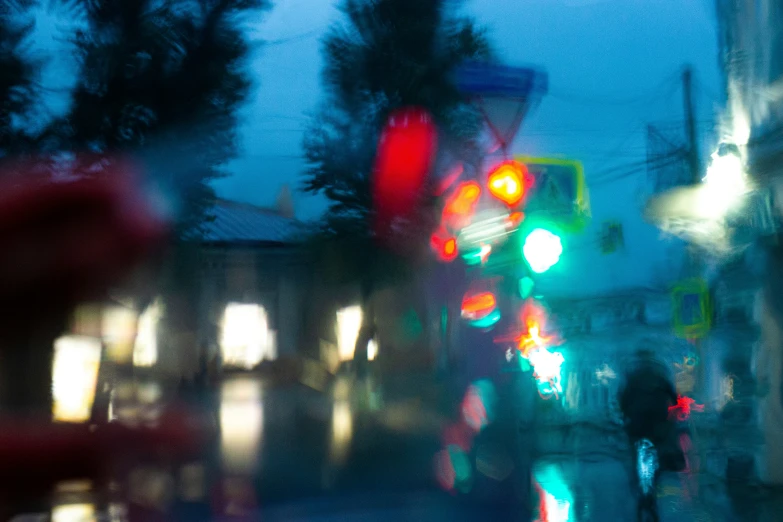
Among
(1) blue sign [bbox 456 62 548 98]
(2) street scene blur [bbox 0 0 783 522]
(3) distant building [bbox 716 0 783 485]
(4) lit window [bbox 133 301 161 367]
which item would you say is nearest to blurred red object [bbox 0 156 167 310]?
(2) street scene blur [bbox 0 0 783 522]

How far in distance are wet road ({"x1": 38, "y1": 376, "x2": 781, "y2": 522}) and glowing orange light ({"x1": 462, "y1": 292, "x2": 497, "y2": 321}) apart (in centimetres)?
229

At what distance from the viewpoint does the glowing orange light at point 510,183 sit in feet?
27.6

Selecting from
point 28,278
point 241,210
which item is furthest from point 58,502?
point 241,210

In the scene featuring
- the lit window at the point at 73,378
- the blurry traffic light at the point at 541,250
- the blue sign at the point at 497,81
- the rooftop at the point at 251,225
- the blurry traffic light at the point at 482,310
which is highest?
the rooftop at the point at 251,225

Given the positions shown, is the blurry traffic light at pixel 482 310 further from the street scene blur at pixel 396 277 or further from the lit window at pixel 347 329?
the lit window at pixel 347 329

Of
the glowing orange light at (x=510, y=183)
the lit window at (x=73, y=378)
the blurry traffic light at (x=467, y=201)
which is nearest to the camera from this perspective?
the glowing orange light at (x=510, y=183)

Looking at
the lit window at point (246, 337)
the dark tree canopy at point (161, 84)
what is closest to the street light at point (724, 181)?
the dark tree canopy at point (161, 84)

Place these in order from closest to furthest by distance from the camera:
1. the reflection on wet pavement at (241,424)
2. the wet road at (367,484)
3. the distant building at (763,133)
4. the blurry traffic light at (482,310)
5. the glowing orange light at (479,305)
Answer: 1. the wet road at (367,484)
2. the distant building at (763,133)
3. the blurry traffic light at (482,310)
4. the glowing orange light at (479,305)
5. the reflection on wet pavement at (241,424)

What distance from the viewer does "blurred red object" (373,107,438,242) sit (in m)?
22.9

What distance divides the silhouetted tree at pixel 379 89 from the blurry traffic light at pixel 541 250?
13558 millimetres

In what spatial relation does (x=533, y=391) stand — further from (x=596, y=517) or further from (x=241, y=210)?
(x=241, y=210)

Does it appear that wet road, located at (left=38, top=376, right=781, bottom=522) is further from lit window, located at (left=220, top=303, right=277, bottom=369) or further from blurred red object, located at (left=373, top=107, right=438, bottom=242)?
lit window, located at (left=220, top=303, right=277, bottom=369)

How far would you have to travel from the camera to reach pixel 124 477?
10.5m

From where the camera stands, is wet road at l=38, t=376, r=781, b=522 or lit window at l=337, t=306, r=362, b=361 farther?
lit window at l=337, t=306, r=362, b=361
